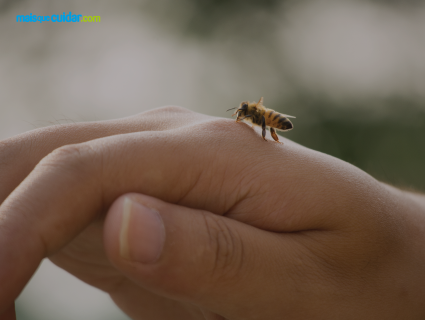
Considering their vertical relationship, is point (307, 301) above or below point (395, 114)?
below

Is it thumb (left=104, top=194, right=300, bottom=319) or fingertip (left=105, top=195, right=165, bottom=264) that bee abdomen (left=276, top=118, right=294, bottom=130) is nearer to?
thumb (left=104, top=194, right=300, bottom=319)

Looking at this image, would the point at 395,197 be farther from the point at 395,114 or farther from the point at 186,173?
the point at 395,114

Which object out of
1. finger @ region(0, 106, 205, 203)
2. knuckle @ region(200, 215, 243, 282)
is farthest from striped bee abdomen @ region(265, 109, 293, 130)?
knuckle @ region(200, 215, 243, 282)

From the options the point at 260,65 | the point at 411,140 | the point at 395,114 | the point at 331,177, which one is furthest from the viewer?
the point at 260,65

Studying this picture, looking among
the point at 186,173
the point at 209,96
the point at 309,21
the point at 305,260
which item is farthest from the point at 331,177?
the point at 309,21

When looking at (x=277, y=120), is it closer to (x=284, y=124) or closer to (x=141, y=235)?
(x=284, y=124)

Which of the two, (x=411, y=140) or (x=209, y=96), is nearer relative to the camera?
(x=411, y=140)

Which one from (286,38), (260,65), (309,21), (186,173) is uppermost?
(309,21)

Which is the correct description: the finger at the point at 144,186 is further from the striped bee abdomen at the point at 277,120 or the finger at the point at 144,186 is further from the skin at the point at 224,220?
the striped bee abdomen at the point at 277,120
